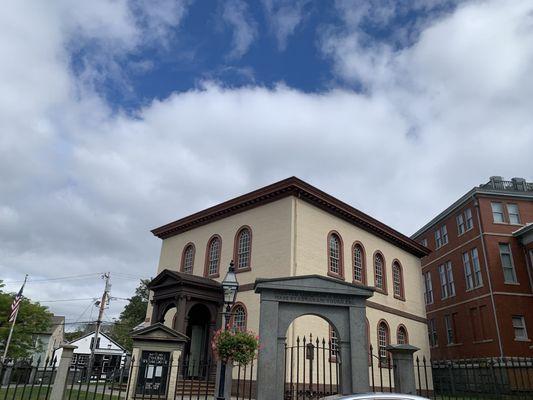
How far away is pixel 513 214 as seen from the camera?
30.6 m

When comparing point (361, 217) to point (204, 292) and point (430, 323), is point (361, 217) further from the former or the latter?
point (430, 323)

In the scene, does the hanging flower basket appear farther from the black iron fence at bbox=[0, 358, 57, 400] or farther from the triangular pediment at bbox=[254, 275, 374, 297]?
the black iron fence at bbox=[0, 358, 57, 400]

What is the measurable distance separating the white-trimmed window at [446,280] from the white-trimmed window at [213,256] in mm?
20504

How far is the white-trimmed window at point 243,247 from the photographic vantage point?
22.2m

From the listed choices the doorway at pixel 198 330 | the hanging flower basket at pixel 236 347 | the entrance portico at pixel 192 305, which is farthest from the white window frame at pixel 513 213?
the hanging flower basket at pixel 236 347

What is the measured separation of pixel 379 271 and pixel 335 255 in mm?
4571

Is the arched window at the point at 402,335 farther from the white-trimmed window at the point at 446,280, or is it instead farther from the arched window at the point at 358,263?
the white-trimmed window at the point at 446,280

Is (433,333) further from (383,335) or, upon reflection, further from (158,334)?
(158,334)

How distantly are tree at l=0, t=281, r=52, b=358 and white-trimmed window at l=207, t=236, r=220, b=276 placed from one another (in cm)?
1905

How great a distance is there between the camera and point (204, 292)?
21016 millimetres

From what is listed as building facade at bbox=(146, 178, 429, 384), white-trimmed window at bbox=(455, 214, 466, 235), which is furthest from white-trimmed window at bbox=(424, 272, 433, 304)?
building facade at bbox=(146, 178, 429, 384)

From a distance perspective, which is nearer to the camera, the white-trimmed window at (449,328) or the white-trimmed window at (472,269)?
the white-trimmed window at (472,269)

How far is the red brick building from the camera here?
27.7 metres

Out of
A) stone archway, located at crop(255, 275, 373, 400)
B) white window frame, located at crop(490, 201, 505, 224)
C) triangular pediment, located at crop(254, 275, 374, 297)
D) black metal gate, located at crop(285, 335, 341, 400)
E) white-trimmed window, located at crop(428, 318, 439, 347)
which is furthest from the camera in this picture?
white-trimmed window, located at crop(428, 318, 439, 347)
